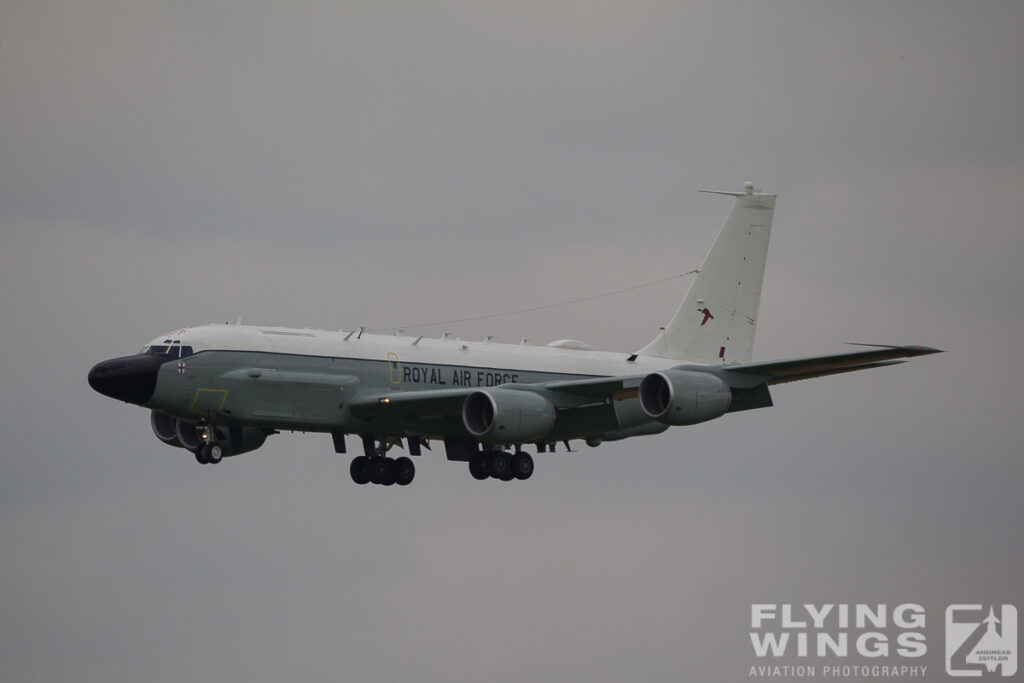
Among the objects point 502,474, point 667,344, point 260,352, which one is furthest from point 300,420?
point 667,344

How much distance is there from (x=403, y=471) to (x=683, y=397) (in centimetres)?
1201

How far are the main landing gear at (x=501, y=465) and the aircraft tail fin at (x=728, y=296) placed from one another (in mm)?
8761

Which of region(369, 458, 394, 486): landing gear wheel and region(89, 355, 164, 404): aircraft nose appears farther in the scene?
region(369, 458, 394, 486): landing gear wheel

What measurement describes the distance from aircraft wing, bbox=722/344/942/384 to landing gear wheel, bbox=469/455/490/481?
993 cm

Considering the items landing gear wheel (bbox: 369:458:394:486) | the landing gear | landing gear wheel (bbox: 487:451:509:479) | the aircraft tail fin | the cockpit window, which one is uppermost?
the aircraft tail fin

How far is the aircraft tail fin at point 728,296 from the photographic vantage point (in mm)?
73812

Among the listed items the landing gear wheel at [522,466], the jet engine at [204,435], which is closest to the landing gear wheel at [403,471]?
the landing gear wheel at [522,466]

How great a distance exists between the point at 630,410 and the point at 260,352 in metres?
15.2

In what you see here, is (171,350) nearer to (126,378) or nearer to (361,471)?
(126,378)

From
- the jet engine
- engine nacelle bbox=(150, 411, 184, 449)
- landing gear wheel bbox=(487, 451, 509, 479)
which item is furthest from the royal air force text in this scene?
engine nacelle bbox=(150, 411, 184, 449)

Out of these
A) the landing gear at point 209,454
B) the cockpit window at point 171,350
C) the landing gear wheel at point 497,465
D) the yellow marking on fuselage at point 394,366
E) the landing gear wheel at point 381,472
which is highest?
the yellow marking on fuselage at point 394,366

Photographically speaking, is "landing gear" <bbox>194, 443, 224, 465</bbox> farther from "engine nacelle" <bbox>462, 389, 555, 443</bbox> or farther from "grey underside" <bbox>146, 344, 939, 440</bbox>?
"engine nacelle" <bbox>462, 389, 555, 443</bbox>

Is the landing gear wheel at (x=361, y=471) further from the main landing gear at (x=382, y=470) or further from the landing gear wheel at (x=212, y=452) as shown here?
the landing gear wheel at (x=212, y=452)

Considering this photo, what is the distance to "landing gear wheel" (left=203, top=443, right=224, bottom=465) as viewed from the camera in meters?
63.3
